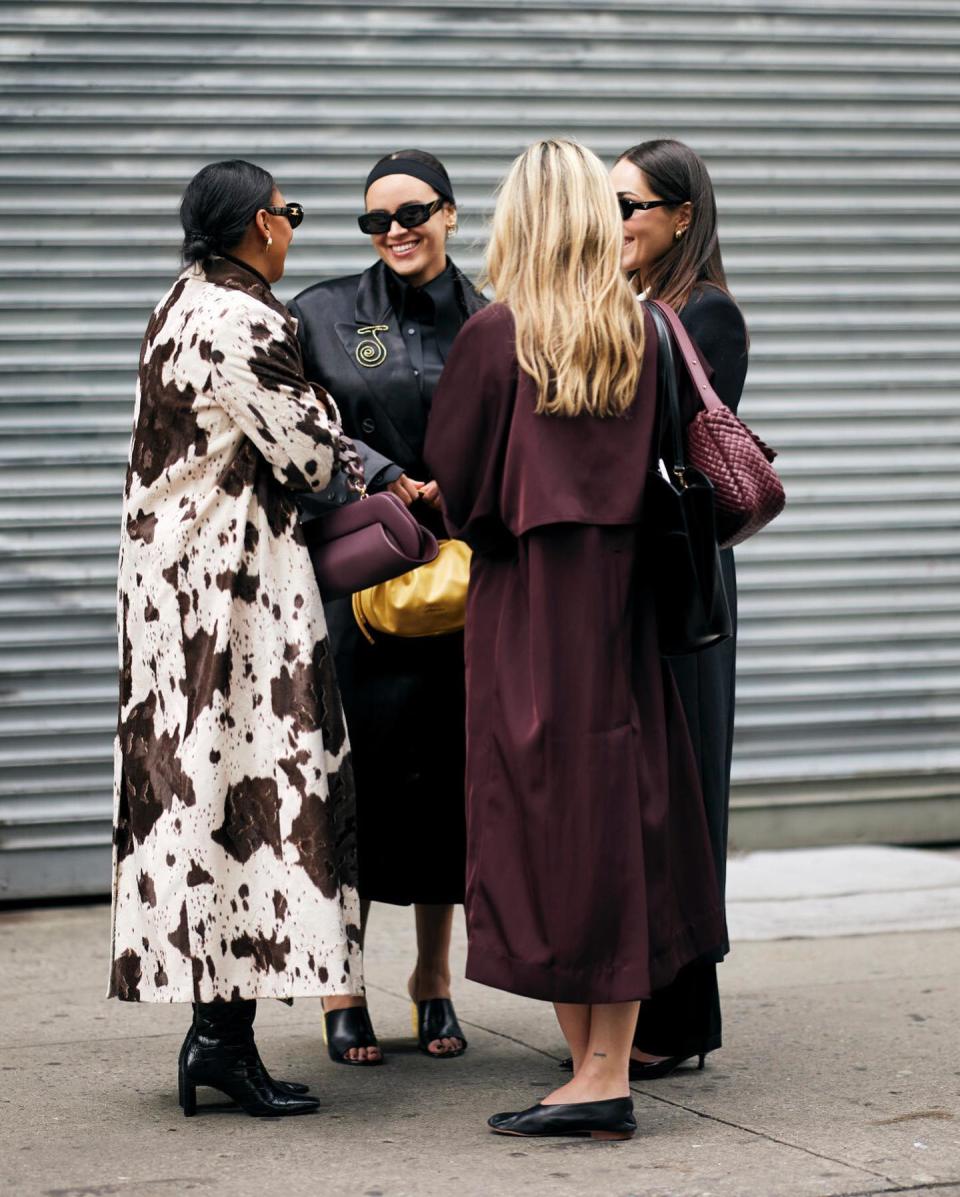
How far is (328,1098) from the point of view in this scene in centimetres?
399

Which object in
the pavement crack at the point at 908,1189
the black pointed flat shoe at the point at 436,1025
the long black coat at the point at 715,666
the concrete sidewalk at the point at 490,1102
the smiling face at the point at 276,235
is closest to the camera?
the pavement crack at the point at 908,1189

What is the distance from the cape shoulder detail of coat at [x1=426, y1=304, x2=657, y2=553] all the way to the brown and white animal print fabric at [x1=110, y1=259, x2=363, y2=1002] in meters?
0.30

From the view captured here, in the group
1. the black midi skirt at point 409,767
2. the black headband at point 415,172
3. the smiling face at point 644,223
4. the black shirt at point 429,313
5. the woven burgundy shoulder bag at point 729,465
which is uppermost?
the black headband at point 415,172

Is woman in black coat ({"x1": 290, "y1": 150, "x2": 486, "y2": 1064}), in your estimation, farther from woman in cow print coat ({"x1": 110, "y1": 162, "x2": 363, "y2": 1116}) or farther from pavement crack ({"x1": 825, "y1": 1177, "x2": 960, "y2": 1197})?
pavement crack ({"x1": 825, "y1": 1177, "x2": 960, "y2": 1197})

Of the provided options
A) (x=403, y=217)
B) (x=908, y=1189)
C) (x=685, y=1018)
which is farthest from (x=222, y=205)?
(x=908, y=1189)

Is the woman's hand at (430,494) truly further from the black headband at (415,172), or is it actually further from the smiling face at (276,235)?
the black headband at (415,172)

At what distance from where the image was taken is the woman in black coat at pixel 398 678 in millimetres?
4348

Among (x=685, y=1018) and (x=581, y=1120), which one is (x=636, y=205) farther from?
(x=581, y=1120)

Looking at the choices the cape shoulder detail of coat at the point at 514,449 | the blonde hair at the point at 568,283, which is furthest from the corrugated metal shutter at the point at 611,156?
the blonde hair at the point at 568,283

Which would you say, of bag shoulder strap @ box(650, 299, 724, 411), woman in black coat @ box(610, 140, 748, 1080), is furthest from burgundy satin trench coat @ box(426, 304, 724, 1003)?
woman in black coat @ box(610, 140, 748, 1080)

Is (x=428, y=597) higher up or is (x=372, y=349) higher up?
(x=372, y=349)

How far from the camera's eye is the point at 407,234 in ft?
14.4

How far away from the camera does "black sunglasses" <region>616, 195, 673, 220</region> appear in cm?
412

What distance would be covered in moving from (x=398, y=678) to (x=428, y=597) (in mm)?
334
